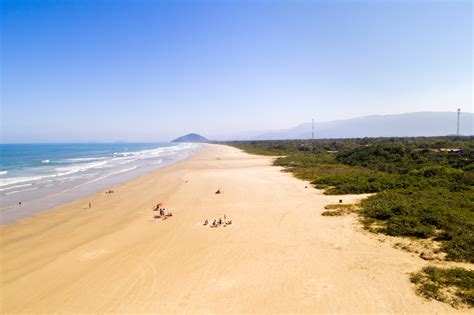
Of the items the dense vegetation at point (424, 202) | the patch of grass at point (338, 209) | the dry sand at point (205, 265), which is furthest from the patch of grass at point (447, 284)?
the patch of grass at point (338, 209)

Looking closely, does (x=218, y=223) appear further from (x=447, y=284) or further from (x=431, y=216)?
(x=431, y=216)

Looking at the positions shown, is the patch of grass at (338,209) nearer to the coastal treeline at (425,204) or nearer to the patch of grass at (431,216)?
the coastal treeline at (425,204)

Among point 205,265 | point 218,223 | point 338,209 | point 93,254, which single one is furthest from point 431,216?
point 93,254

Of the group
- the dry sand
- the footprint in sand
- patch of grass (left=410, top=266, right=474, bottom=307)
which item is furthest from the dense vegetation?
the footprint in sand

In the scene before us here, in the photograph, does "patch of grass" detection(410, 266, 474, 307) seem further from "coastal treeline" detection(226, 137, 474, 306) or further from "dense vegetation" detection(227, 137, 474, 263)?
"dense vegetation" detection(227, 137, 474, 263)

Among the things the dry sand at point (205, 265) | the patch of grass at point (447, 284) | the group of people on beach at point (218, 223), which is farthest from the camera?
the group of people on beach at point (218, 223)

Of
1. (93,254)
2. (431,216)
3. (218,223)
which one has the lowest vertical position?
(93,254)
